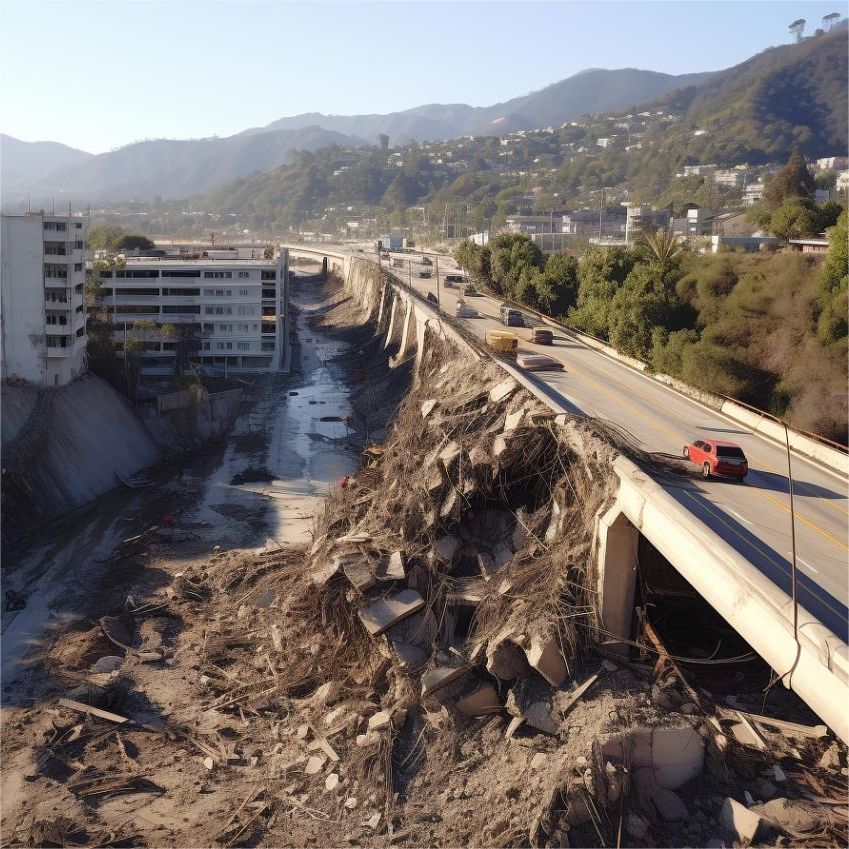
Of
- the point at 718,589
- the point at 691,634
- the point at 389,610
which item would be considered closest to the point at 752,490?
the point at 691,634

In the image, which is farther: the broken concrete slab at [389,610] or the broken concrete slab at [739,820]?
the broken concrete slab at [389,610]

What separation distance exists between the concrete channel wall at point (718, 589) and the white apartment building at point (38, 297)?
24.1 metres

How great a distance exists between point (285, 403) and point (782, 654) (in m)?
40.0

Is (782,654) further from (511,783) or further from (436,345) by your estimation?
(436,345)

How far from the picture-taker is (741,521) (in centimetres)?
1597

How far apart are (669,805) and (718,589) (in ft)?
10.8

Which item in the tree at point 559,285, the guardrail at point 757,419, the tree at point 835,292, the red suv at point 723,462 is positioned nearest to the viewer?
the red suv at point 723,462

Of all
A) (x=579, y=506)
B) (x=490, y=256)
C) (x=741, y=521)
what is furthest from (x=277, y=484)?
(x=490, y=256)

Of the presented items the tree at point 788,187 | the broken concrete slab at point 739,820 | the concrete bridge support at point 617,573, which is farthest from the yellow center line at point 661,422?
the tree at point 788,187

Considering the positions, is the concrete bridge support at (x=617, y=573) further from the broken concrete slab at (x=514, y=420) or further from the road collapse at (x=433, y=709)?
the broken concrete slab at (x=514, y=420)

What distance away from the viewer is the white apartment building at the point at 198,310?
47.6m

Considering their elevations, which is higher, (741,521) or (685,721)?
(741,521)

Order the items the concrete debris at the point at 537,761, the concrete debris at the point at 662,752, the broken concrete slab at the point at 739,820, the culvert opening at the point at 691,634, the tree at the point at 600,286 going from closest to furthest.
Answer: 1. the broken concrete slab at the point at 739,820
2. the concrete debris at the point at 662,752
3. the concrete debris at the point at 537,761
4. the culvert opening at the point at 691,634
5. the tree at the point at 600,286

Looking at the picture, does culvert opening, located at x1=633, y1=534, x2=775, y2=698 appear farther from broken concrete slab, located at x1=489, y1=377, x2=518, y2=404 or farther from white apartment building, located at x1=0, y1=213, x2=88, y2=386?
white apartment building, located at x1=0, y1=213, x2=88, y2=386
